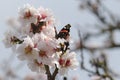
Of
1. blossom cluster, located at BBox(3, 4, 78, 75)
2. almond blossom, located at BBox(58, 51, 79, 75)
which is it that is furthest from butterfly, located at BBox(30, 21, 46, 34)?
almond blossom, located at BBox(58, 51, 79, 75)

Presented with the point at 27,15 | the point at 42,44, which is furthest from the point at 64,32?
the point at 27,15

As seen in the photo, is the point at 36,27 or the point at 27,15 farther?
the point at 27,15

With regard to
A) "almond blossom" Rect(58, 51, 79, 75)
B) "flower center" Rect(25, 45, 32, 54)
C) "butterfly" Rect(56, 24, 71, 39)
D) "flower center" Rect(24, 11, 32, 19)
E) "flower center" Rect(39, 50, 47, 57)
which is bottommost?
"almond blossom" Rect(58, 51, 79, 75)

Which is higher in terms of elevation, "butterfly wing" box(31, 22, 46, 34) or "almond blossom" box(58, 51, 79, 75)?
"butterfly wing" box(31, 22, 46, 34)

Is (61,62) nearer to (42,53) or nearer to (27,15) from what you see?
(42,53)

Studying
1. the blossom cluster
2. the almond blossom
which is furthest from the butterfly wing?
the almond blossom

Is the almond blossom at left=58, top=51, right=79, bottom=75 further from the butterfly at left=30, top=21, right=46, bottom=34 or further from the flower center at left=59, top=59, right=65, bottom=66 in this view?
the butterfly at left=30, top=21, right=46, bottom=34

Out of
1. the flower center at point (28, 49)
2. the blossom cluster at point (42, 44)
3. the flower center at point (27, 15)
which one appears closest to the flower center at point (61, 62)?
the blossom cluster at point (42, 44)

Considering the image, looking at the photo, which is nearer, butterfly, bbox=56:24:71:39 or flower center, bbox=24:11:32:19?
butterfly, bbox=56:24:71:39

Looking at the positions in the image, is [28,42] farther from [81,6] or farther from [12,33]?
[81,6]

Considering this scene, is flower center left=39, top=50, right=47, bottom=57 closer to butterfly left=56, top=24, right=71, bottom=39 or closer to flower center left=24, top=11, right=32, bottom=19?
butterfly left=56, top=24, right=71, bottom=39
